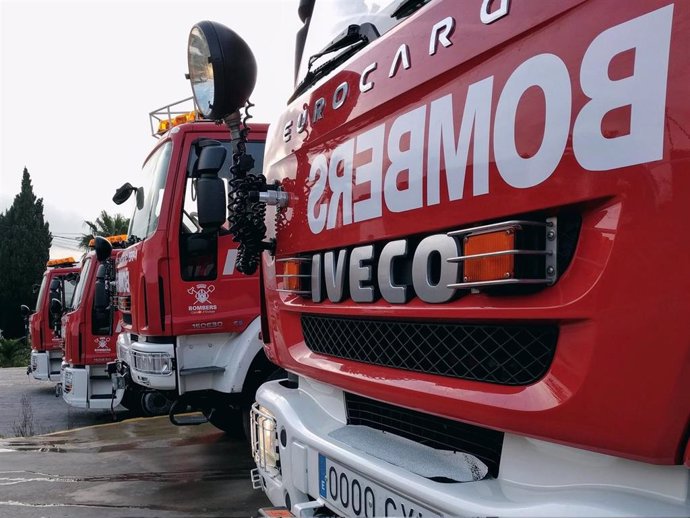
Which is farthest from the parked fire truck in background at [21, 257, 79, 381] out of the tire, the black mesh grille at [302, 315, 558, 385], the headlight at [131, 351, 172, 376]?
the black mesh grille at [302, 315, 558, 385]

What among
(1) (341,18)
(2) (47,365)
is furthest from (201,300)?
(2) (47,365)

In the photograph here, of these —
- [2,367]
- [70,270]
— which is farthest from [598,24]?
[2,367]

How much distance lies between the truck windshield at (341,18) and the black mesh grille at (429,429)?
1.19 meters

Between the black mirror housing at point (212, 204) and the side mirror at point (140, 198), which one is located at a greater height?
the side mirror at point (140, 198)

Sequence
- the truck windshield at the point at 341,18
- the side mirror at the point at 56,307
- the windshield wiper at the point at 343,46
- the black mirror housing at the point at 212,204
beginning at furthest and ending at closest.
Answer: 1. the side mirror at the point at 56,307
2. the black mirror housing at the point at 212,204
3. the windshield wiper at the point at 343,46
4. the truck windshield at the point at 341,18

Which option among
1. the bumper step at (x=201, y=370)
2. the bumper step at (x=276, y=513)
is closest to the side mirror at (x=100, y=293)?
the bumper step at (x=201, y=370)

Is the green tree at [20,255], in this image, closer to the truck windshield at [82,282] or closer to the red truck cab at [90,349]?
the truck windshield at [82,282]

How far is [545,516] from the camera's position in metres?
1.27

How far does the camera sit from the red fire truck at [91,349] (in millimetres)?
8438

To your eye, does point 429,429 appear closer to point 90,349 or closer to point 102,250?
point 102,250

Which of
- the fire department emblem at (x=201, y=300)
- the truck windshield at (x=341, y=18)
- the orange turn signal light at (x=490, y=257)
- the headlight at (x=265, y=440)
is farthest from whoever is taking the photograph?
the fire department emblem at (x=201, y=300)

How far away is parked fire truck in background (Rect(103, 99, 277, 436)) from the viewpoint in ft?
15.5

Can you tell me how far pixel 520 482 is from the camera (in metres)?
1.47

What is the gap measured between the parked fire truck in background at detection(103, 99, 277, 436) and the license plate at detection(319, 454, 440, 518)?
2.79 metres
